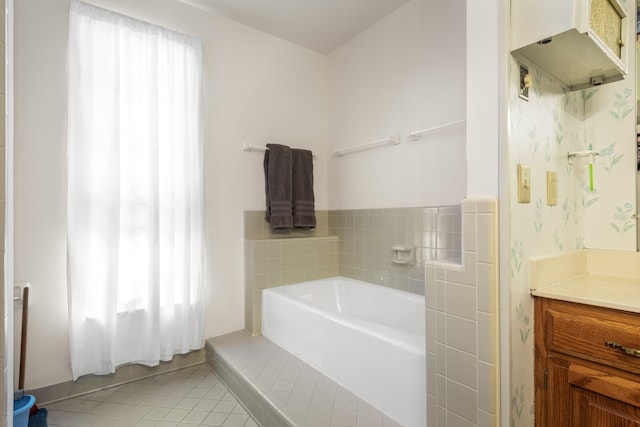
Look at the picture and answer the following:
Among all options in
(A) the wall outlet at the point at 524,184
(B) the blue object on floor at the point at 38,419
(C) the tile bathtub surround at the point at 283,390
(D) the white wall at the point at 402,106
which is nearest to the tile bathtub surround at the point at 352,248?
(D) the white wall at the point at 402,106

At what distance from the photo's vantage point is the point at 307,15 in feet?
7.89

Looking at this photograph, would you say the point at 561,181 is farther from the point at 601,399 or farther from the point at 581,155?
the point at 601,399

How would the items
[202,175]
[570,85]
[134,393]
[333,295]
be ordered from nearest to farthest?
[570,85] → [134,393] → [202,175] → [333,295]

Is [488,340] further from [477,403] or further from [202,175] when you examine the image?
[202,175]

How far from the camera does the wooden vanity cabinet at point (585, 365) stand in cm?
94

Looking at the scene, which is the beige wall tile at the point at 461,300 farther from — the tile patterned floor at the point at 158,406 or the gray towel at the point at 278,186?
the gray towel at the point at 278,186

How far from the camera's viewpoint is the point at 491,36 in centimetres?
106

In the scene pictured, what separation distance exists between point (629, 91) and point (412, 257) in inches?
55.0

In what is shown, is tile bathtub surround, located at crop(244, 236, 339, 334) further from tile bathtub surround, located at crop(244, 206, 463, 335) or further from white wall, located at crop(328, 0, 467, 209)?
white wall, located at crop(328, 0, 467, 209)

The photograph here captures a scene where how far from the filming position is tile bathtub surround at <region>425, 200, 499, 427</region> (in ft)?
3.40

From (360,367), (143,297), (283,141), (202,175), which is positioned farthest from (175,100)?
(360,367)

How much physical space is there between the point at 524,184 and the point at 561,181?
1.31ft

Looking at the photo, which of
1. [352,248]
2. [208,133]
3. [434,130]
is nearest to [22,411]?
[208,133]

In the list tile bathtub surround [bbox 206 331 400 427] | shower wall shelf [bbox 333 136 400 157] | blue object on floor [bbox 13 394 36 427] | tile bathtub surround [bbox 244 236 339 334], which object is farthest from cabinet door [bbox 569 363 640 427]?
blue object on floor [bbox 13 394 36 427]
